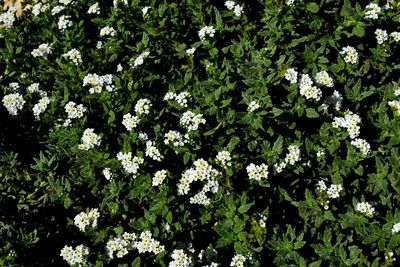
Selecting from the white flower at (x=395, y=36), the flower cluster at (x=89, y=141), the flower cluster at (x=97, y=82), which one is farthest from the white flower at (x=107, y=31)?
the white flower at (x=395, y=36)

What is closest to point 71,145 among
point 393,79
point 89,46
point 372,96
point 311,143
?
point 89,46

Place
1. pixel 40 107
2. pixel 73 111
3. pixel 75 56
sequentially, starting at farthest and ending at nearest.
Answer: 1. pixel 75 56
2. pixel 40 107
3. pixel 73 111

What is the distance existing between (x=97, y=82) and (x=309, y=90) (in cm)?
226

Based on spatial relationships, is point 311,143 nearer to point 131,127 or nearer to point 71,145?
point 131,127

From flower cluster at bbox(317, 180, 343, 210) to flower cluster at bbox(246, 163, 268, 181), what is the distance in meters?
0.56

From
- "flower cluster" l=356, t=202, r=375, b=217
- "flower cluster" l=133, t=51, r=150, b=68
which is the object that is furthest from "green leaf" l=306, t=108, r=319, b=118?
"flower cluster" l=133, t=51, r=150, b=68

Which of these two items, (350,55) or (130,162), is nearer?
(130,162)

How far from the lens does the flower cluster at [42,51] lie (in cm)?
668

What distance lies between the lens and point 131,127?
19.0 ft

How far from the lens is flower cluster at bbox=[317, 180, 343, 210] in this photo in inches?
213

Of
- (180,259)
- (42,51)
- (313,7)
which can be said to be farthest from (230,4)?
(180,259)

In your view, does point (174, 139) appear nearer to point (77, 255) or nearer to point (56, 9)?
point (77, 255)

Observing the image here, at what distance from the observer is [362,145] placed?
5.59 meters

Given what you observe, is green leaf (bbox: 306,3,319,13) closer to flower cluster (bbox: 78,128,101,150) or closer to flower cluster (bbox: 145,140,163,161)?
flower cluster (bbox: 145,140,163,161)
